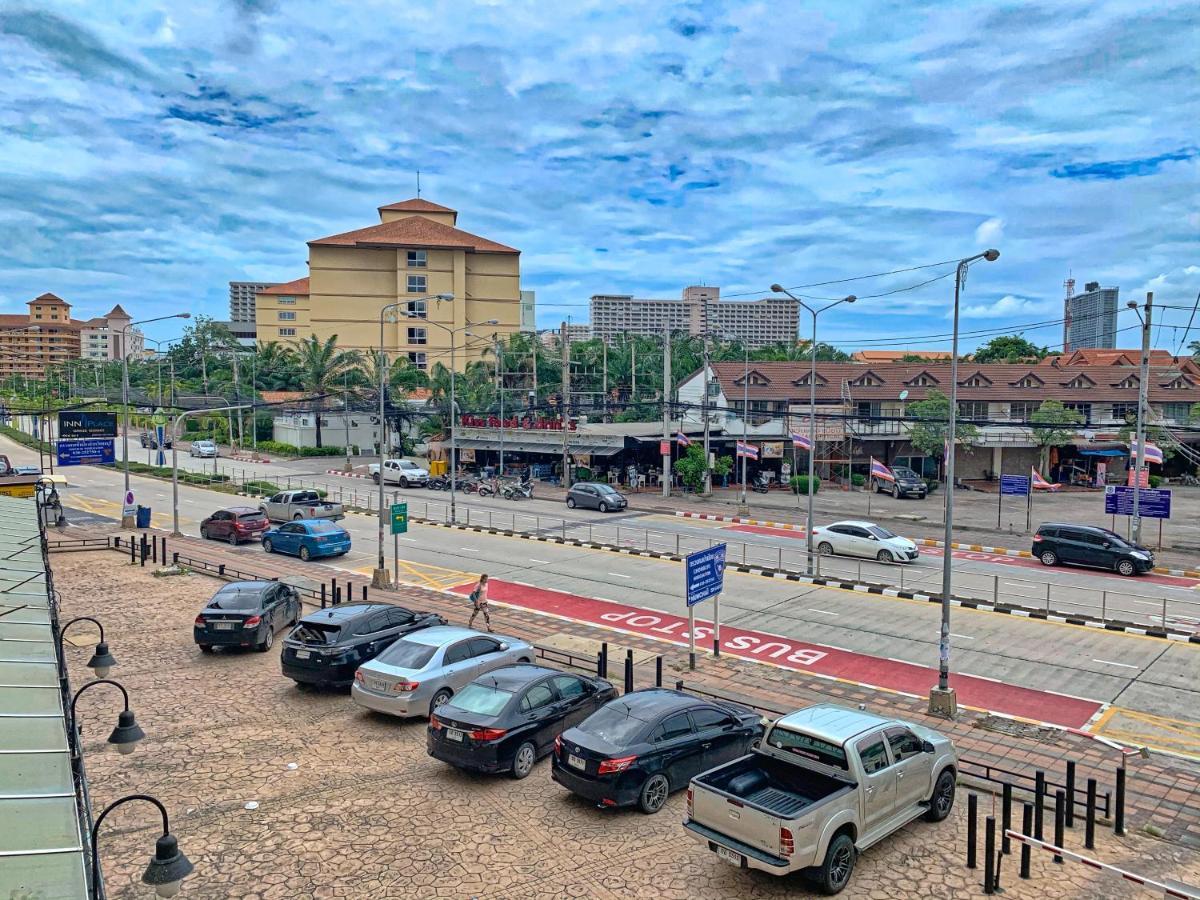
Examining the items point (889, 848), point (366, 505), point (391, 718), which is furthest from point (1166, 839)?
point (366, 505)

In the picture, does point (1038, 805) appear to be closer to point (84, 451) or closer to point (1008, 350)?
point (84, 451)

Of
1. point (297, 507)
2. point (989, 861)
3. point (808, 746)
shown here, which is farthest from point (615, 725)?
point (297, 507)

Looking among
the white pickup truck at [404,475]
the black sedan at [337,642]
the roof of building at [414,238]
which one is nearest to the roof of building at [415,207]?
the roof of building at [414,238]

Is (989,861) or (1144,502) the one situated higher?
(1144,502)

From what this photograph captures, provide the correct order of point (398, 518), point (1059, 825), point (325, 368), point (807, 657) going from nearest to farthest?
1. point (1059, 825)
2. point (807, 657)
3. point (398, 518)
4. point (325, 368)

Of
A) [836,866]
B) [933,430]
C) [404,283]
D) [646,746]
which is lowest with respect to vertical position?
[836,866]

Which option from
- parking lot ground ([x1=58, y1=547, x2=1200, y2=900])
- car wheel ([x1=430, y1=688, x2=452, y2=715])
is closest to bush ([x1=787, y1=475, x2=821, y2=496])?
parking lot ground ([x1=58, y1=547, x2=1200, y2=900])

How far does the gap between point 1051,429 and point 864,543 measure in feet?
105

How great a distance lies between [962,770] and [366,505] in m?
36.8

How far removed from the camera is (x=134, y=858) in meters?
A: 9.30

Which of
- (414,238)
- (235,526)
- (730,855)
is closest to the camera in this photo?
(730,855)

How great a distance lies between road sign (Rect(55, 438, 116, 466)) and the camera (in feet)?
133

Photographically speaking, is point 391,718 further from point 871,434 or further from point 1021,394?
point 1021,394

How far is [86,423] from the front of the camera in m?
41.6
